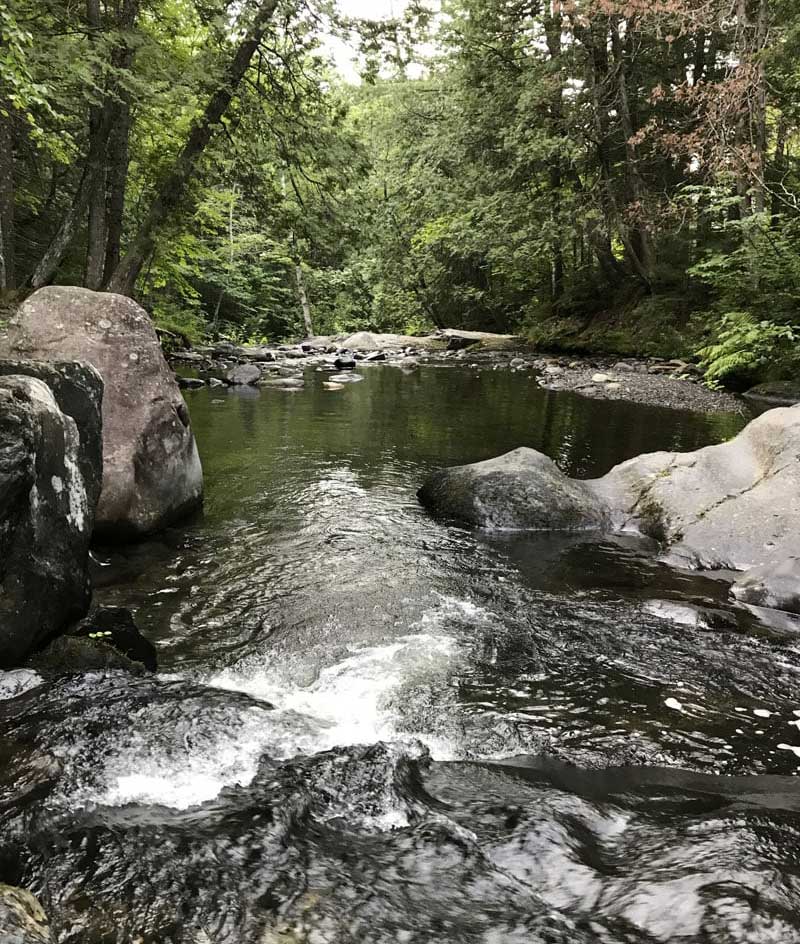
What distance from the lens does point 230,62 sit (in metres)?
11.2

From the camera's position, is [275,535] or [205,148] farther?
[205,148]

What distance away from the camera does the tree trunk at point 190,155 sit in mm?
10891

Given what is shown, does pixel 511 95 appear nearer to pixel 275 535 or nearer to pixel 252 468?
pixel 252 468

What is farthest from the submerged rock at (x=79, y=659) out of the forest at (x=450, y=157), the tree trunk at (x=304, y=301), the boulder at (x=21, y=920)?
the tree trunk at (x=304, y=301)

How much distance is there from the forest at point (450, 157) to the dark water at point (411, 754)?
4451mm

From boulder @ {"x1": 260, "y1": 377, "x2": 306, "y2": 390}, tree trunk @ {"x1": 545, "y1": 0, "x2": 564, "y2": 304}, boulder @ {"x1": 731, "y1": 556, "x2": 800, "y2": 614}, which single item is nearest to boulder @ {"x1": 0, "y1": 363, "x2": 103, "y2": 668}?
boulder @ {"x1": 731, "y1": 556, "x2": 800, "y2": 614}

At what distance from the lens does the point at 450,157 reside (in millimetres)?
23359

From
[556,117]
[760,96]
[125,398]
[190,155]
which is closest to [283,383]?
[190,155]

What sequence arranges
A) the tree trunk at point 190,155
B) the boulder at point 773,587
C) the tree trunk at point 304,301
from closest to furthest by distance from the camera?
1. the boulder at point 773,587
2. the tree trunk at point 190,155
3. the tree trunk at point 304,301

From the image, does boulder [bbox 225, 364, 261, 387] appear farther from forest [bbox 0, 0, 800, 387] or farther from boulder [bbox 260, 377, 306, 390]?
forest [bbox 0, 0, 800, 387]

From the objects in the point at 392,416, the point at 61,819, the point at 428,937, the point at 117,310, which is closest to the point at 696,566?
the point at 428,937

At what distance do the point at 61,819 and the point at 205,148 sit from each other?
42.6ft

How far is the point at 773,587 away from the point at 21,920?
5.28 metres

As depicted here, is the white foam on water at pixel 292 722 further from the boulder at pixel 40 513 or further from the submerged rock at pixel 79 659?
the boulder at pixel 40 513
